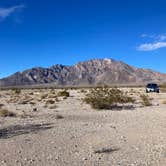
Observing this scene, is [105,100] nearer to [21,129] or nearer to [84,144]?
[21,129]

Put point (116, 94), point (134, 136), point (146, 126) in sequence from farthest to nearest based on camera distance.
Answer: point (116, 94)
point (146, 126)
point (134, 136)

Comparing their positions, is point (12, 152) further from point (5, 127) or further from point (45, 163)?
point (5, 127)

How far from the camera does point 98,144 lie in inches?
548

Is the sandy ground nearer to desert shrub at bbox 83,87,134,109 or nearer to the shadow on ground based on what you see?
the shadow on ground

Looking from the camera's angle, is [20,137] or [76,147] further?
[20,137]

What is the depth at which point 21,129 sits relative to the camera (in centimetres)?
1861

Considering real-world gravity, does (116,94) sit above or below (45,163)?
above

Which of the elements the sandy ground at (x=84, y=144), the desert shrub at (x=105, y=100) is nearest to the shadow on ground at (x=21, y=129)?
the sandy ground at (x=84, y=144)

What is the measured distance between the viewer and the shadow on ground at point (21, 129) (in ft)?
55.9

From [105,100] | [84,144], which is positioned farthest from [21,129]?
[105,100]

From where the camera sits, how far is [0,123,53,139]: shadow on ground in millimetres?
17045

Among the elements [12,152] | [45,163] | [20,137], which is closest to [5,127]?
[20,137]

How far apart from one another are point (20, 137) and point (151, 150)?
20.3 feet

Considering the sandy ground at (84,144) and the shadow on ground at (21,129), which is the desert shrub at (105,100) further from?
the shadow on ground at (21,129)
